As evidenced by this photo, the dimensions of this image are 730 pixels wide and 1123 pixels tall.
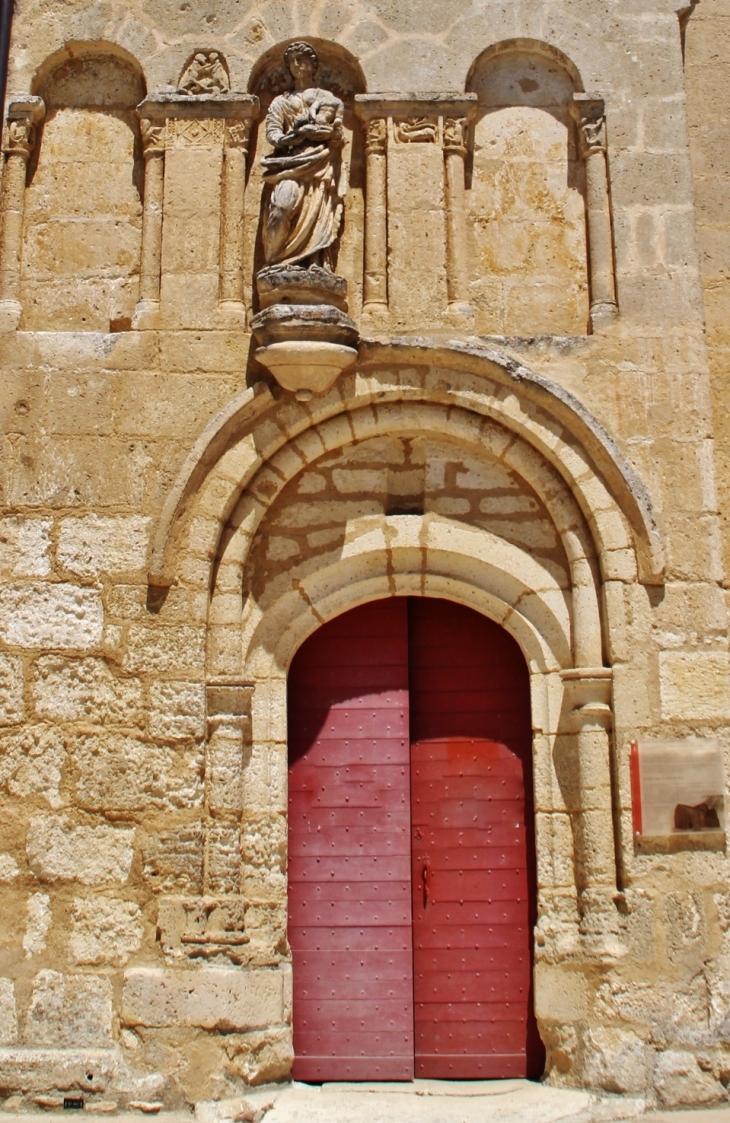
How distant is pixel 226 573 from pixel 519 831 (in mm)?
1819

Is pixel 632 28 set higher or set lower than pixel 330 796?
higher

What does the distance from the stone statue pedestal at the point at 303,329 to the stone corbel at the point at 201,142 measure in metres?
0.37

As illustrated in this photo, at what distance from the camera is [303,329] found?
5.71 m

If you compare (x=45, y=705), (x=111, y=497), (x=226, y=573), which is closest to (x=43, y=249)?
(x=111, y=497)

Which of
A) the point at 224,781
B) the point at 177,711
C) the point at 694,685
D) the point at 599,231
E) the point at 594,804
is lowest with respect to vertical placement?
the point at 594,804

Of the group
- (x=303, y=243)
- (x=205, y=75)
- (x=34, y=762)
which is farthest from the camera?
(x=205, y=75)

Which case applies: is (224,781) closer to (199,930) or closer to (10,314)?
(199,930)

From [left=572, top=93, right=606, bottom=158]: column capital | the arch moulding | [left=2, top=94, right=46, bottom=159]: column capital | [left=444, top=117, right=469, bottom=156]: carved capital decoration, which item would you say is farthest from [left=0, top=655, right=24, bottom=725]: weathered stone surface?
[left=572, top=93, right=606, bottom=158]: column capital

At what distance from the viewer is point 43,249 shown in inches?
243

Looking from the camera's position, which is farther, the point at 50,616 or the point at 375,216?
the point at 375,216

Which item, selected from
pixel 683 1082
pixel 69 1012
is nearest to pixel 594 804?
pixel 683 1082

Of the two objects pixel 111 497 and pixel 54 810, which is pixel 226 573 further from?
pixel 54 810

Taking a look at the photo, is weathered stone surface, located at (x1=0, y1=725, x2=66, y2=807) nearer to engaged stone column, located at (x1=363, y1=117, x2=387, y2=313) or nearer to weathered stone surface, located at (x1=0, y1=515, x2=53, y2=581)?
weathered stone surface, located at (x1=0, y1=515, x2=53, y2=581)

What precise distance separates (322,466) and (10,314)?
5.51ft
